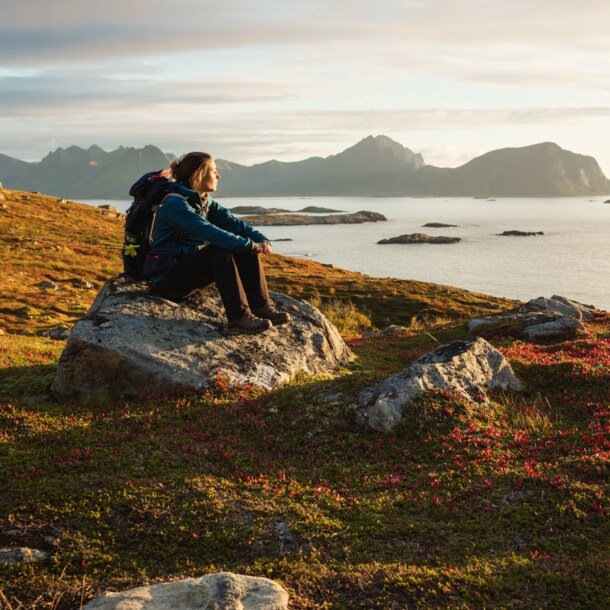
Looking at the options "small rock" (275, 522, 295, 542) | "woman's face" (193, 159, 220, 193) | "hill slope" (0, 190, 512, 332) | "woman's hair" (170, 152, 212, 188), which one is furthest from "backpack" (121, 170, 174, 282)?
"hill slope" (0, 190, 512, 332)

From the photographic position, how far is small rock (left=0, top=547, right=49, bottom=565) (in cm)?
671

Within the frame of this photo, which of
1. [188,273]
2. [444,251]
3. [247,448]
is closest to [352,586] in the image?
[247,448]

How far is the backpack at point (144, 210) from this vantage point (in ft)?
41.4

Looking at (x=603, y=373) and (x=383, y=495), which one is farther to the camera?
(x=603, y=373)

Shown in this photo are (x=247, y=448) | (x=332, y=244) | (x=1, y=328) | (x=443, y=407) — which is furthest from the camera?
(x=332, y=244)

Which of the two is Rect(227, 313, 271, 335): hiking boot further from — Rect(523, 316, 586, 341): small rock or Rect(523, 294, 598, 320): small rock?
Rect(523, 294, 598, 320): small rock

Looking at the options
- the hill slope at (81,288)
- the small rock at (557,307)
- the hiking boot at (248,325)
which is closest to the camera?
the hiking boot at (248,325)

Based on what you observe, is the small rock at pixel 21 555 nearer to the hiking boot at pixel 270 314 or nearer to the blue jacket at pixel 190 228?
the blue jacket at pixel 190 228

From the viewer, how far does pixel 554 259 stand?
12119cm

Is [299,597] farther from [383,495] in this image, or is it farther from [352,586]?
[383,495]

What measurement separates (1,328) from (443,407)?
70.6ft

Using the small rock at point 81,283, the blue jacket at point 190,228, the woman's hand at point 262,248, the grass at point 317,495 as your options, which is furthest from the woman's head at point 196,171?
the small rock at point 81,283

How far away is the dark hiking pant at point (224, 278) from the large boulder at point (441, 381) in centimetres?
328

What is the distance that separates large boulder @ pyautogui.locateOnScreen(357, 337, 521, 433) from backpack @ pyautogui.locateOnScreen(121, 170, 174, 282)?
588 centimetres
